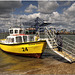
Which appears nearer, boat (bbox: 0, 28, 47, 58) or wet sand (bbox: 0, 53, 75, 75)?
wet sand (bbox: 0, 53, 75, 75)

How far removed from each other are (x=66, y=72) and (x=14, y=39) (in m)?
9.67

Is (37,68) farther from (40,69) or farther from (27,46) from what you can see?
(27,46)

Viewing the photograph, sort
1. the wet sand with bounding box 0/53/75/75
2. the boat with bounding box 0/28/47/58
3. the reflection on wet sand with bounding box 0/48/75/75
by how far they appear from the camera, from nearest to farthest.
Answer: the wet sand with bounding box 0/53/75/75 → the reflection on wet sand with bounding box 0/48/75/75 → the boat with bounding box 0/28/47/58

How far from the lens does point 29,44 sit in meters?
13.1

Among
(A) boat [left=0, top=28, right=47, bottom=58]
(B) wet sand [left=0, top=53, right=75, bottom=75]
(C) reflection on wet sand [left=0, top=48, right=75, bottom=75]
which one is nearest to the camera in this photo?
(B) wet sand [left=0, top=53, right=75, bottom=75]

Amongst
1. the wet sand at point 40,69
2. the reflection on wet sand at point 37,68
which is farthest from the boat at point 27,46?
the wet sand at point 40,69

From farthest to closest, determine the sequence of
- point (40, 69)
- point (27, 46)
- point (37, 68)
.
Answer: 1. point (27, 46)
2. point (37, 68)
3. point (40, 69)

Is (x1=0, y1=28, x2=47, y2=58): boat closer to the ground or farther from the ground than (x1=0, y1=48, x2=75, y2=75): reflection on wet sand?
farther from the ground

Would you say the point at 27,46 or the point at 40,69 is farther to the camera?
the point at 27,46

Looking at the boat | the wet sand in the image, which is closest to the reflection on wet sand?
the wet sand

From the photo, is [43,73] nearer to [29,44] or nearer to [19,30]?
[29,44]

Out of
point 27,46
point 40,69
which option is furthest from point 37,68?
point 27,46

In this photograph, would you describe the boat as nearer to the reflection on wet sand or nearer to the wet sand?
the reflection on wet sand

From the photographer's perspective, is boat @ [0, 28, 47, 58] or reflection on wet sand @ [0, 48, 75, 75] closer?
reflection on wet sand @ [0, 48, 75, 75]
